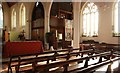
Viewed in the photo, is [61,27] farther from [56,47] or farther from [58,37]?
[56,47]

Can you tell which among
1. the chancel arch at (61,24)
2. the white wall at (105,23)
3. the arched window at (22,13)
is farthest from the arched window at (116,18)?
the arched window at (22,13)

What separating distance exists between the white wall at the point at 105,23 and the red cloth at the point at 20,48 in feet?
15.2

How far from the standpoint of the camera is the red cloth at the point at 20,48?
22.8 ft

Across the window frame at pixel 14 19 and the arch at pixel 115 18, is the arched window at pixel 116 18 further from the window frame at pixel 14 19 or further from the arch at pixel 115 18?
the window frame at pixel 14 19

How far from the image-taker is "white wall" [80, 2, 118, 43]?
10.2 m

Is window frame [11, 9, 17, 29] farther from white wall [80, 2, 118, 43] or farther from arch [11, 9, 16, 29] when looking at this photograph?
white wall [80, 2, 118, 43]

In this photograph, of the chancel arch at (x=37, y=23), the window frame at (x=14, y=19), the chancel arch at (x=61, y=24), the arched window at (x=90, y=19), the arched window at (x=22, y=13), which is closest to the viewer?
the arched window at (x=90, y=19)

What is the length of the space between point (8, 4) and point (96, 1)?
943cm

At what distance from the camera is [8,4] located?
16.6 m

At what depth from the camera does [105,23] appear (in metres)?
10.5

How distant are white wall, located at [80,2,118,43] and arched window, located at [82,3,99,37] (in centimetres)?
54

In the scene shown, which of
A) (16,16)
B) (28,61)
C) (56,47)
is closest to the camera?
(28,61)

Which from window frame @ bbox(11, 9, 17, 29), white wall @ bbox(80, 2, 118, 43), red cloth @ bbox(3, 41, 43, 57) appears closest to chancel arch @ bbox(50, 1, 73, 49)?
white wall @ bbox(80, 2, 118, 43)

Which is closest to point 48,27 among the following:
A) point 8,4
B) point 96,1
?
point 96,1
